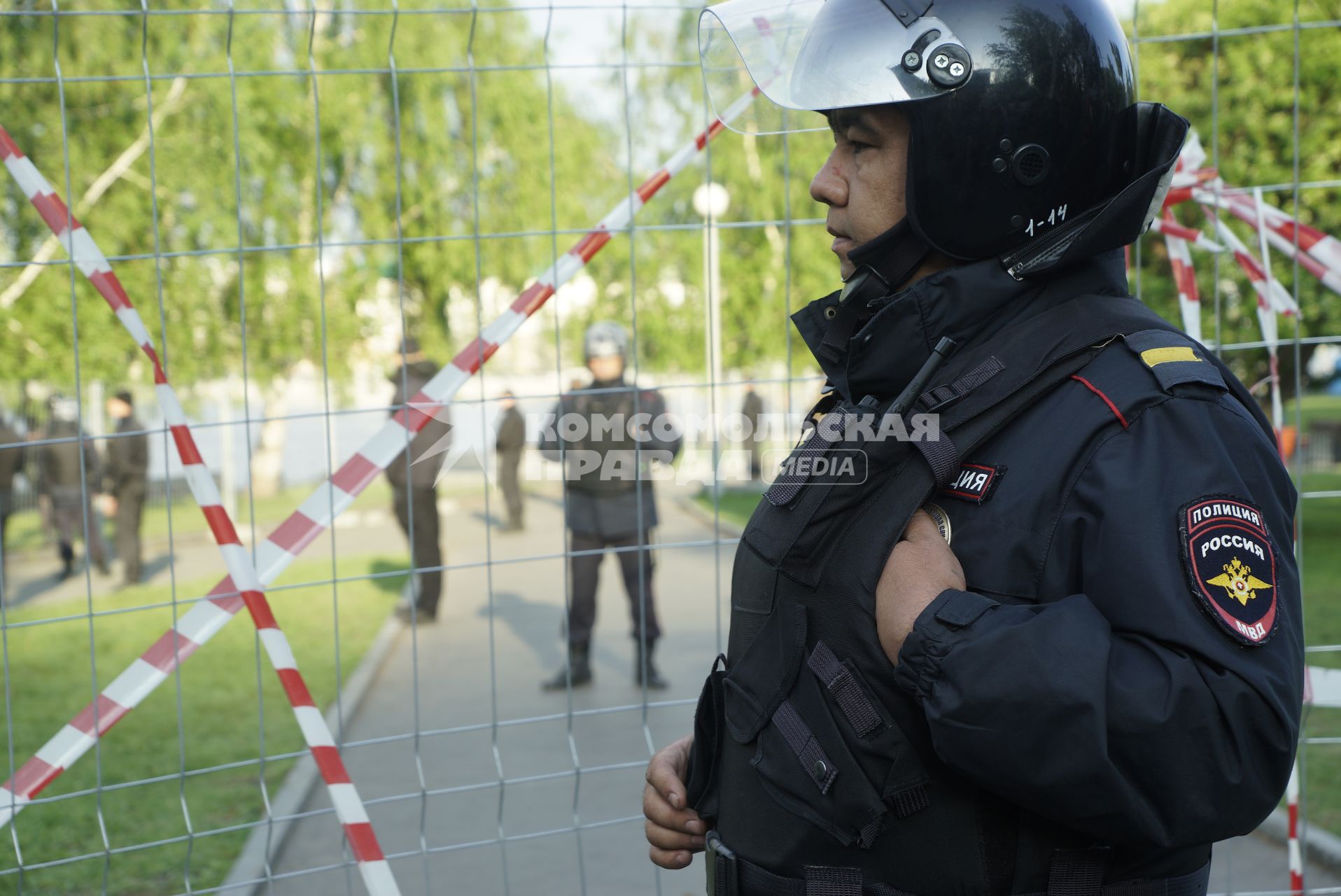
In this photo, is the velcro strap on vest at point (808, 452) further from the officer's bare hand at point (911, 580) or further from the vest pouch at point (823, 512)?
the officer's bare hand at point (911, 580)

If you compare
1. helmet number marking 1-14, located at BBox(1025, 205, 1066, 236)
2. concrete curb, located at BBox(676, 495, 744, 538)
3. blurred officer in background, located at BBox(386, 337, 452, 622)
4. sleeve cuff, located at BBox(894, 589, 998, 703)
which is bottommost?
concrete curb, located at BBox(676, 495, 744, 538)

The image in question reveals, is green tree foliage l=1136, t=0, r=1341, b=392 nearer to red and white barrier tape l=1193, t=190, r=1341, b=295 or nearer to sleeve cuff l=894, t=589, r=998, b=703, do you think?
red and white barrier tape l=1193, t=190, r=1341, b=295

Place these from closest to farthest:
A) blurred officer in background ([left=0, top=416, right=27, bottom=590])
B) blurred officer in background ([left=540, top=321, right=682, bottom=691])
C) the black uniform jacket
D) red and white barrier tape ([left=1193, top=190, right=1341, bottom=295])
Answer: the black uniform jacket
red and white barrier tape ([left=1193, top=190, right=1341, bottom=295])
blurred officer in background ([left=540, top=321, right=682, bottom=691])
blurred officer in background ([left=0, top=416, right=27, bottom=590])

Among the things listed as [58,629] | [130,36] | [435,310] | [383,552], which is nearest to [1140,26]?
[435,310]

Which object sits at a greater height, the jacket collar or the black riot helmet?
the black riot helmet

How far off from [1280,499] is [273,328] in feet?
47.2

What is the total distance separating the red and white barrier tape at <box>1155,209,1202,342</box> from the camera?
3.51m

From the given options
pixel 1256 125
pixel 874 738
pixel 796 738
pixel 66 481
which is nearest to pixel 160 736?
pixel 796 738

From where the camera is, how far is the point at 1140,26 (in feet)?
48.4

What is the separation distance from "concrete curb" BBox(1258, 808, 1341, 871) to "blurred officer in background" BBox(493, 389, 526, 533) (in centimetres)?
1113

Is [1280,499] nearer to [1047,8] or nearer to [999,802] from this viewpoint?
[999,802]

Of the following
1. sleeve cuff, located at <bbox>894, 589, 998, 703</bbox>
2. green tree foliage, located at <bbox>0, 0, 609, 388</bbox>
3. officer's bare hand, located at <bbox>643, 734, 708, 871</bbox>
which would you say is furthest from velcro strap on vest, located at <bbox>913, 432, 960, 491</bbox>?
green tree foliage, located at <bbox>0, 0, 609, 388</bbox>

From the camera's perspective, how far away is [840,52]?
1.61 meters

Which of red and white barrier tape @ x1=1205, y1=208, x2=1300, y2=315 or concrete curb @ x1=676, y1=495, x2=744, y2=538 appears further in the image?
concrete curb @ x1=676, y1=495, x2=744, y2=538
